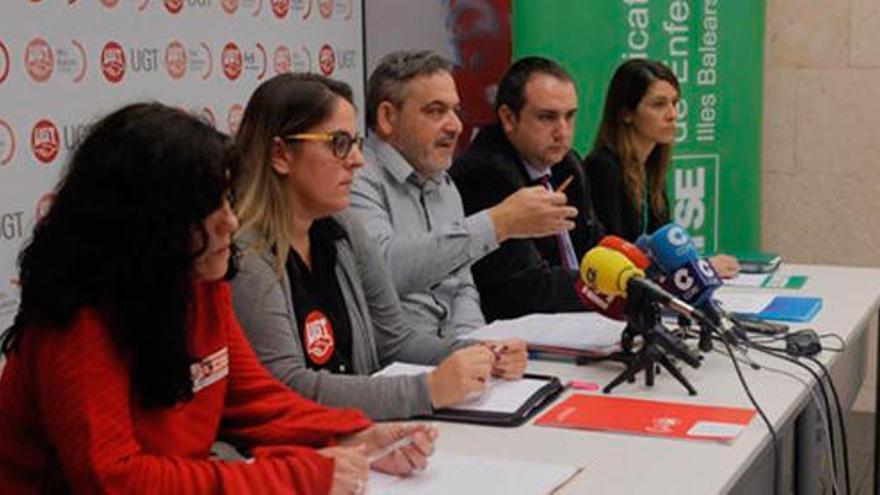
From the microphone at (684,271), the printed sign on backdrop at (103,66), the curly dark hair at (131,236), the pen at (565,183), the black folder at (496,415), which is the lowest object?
the black folder at (496,415)

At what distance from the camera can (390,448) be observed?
5.83ft

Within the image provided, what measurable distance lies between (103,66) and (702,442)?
1.79 m

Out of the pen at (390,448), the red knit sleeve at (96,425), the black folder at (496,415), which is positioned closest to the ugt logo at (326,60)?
the black folder at (496,415)

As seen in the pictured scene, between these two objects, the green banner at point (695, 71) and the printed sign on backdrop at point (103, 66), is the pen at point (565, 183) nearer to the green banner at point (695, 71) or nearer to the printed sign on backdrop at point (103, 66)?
the green banner at point (695, 71)

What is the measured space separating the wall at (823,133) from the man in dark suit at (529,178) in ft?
6.07

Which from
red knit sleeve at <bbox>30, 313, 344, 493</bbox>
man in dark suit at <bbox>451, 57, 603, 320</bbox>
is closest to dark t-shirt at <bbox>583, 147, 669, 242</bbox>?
man in dark suit at <bbox>451, 57, 603, 320</bbox>

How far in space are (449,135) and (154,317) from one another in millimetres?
1599

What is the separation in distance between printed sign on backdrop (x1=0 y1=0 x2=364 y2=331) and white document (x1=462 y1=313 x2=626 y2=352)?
828 millimetres

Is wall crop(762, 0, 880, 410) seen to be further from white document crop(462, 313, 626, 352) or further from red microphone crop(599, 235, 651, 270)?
red microphone crop(599, 235, 651, 270)

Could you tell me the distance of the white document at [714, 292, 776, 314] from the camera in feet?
9.80

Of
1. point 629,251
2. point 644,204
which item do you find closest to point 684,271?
point 629,251

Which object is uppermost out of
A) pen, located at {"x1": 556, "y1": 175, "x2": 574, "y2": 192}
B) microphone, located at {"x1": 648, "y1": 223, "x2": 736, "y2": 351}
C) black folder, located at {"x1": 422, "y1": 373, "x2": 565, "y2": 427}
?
pen, located at {"x1": 556, "y1": 175, "x2": 574, "y2": 192}

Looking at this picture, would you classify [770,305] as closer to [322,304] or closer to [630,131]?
[630,131]

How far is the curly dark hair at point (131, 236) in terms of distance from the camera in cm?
145
